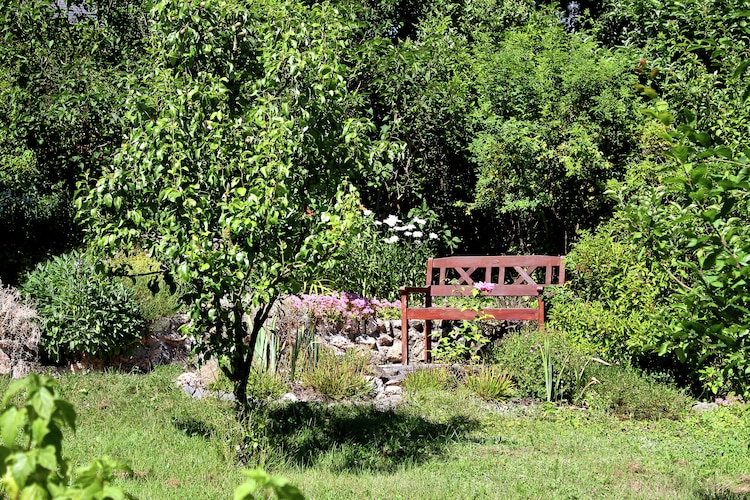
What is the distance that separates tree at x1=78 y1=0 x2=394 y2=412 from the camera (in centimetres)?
438

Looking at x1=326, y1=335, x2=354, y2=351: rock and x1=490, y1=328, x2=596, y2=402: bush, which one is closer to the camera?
x1=490, y1=328, x2=596, y2=402: bush

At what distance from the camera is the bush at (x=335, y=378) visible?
6914 millimetres

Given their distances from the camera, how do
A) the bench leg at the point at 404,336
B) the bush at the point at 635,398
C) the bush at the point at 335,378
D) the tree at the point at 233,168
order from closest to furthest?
the tree at the point at 233,168
the bush at the point at 635,398
the bush at the point at 335,378
the bench leg at the point at 404,336

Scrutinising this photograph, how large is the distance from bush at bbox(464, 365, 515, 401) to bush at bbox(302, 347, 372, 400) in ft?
3.14

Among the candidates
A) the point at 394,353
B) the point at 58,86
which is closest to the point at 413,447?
the point at 394,353

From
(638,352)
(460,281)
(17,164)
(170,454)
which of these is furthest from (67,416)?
(17,164)

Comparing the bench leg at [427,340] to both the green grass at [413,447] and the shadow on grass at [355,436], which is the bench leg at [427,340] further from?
the shadow on grass at [355,436]

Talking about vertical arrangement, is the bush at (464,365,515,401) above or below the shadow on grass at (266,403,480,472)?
above

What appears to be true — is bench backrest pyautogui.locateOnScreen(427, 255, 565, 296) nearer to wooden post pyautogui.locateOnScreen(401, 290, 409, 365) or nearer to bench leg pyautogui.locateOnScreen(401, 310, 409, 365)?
wooden post pyautogui.locateOnScreen(401, 290, 409, 365)

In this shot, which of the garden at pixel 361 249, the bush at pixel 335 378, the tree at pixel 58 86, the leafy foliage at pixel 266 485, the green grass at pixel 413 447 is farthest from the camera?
the tree at pixel 58 86

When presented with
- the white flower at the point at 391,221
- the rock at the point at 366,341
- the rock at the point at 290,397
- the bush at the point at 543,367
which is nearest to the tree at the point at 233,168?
the rock at the point at 290,397

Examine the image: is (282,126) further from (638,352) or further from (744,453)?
(638,352)

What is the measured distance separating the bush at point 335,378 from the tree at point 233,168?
200 cm

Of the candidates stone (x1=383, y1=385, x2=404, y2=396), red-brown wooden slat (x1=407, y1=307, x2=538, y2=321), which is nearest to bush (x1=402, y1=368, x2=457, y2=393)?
stone (x1=383, y1=385, x2=404, y2=396)
